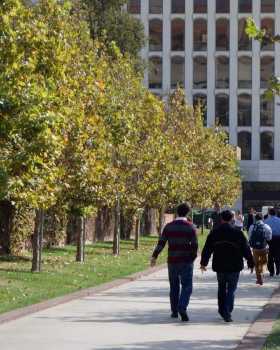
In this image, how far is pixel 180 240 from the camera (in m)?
14.6

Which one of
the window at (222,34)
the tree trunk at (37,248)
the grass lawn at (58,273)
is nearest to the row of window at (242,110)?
the window at (222,34)

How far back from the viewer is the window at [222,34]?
9356 centimetres

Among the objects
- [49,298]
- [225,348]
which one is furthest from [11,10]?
[225,348]

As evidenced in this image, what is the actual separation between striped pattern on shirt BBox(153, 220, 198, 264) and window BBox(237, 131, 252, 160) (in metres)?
79.8

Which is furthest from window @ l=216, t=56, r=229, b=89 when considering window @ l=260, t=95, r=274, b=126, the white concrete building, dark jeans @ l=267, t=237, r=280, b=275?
dark jeans @ l=267, t=237, r=280, b=275

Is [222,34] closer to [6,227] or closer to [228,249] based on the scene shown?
[6,227]

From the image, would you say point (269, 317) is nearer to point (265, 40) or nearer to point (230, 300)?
point (230, 300)

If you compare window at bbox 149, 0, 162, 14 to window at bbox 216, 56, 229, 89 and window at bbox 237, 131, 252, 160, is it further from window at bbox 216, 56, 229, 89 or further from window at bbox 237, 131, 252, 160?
window at bbox 237, 131, 252, 160

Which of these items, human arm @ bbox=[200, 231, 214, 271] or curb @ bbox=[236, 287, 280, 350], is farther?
human arm @ bbox=[200, 231, 214, 271]

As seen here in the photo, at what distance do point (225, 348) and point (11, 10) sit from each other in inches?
319

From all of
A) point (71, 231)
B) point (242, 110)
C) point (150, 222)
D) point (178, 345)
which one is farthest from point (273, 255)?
point (242, 110)

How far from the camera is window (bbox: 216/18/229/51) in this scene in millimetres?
93562

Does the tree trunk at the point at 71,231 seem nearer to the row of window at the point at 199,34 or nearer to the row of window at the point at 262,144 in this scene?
the row of window at the point at 262,144

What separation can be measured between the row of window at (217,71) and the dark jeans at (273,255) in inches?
2717
